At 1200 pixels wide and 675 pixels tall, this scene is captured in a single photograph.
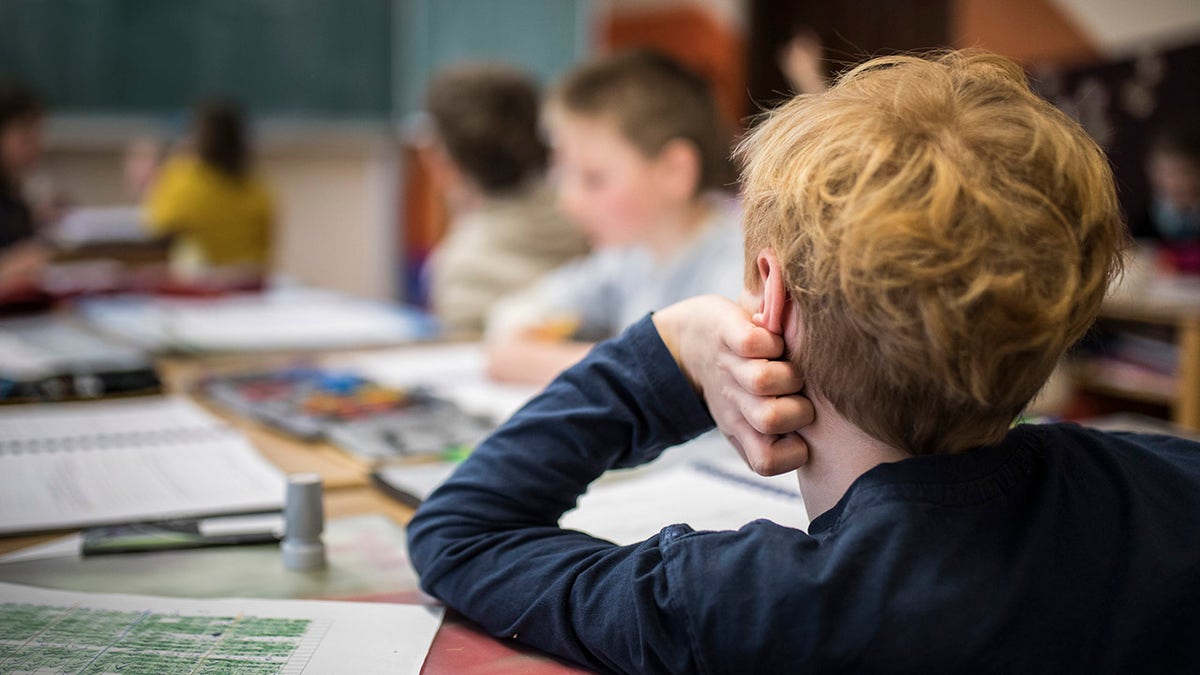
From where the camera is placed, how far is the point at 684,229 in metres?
1.64

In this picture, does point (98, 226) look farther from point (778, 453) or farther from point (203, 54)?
point (778, 453)

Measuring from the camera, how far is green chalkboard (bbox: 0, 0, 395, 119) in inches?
171

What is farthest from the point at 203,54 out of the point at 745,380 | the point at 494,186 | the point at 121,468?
the point at 745,380

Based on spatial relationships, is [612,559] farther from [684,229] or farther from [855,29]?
[855,29]

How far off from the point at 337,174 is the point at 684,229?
13.3ft

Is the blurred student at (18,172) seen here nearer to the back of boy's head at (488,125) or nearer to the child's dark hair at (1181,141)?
the back of boy's head at (488,125)

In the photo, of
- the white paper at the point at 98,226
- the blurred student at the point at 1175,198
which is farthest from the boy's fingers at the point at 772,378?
the blurred student at the point at 1175,198

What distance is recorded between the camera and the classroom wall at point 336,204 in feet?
17.1

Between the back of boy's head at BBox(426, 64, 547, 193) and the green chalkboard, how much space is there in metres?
2.78

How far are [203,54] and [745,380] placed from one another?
15.2 ft

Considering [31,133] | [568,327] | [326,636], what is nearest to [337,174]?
[31,133]

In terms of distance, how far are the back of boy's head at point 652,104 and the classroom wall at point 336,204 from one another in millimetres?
3654

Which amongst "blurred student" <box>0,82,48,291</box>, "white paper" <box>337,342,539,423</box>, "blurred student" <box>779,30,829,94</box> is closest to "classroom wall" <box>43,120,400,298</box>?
"blurred student" <box>0,82,48,291</box>

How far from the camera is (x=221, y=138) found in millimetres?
4180
